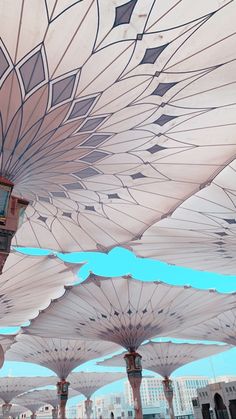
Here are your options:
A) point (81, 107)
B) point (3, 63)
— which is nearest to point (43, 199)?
point (81, 107)

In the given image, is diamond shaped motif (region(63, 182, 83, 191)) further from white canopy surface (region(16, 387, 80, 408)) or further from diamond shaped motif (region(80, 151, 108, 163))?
white canopy surface (region(16, 387, 80, 408))

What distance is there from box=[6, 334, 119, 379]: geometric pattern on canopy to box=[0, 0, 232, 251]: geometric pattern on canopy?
21.6m

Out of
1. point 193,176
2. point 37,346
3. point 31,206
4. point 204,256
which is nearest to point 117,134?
point 193,176

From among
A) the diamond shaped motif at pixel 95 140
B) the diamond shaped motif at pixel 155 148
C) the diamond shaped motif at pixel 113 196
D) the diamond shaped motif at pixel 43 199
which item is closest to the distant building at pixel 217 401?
the diamond shaped motif at pixel 113 196

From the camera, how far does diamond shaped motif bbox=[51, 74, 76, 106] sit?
8.42 meters

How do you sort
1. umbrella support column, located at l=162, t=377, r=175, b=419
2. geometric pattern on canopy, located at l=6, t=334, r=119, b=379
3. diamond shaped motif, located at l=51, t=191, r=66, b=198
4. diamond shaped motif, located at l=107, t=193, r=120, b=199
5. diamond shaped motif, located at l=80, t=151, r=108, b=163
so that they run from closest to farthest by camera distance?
diamond shaped motif, located at l=80, t=151, r=108, b=163 → diamond shaped motif, located at l=51, t=191, r=66, b=198 → diamond shaped motif, located at l=107, t=193, r=120, b=199 → geometric pattern on canopy, located at l=6, t=334, r=119, b=379 → umbrella support column, located at l=162, t=377, r=175, b=419

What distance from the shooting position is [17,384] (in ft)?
151

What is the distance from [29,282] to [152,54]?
15.7 meters

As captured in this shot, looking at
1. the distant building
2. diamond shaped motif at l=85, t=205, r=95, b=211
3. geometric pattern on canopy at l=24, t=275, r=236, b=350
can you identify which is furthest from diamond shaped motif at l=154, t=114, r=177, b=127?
the distant building

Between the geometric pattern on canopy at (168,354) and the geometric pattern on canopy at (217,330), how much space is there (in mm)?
2399

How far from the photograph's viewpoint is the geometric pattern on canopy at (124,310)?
848 inches

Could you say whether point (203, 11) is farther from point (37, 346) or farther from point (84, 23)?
point (37, 346)

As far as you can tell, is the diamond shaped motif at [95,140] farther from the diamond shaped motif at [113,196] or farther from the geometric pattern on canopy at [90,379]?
the geometric pattern on canopy at [90,379]

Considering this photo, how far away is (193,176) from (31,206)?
6.63 m
